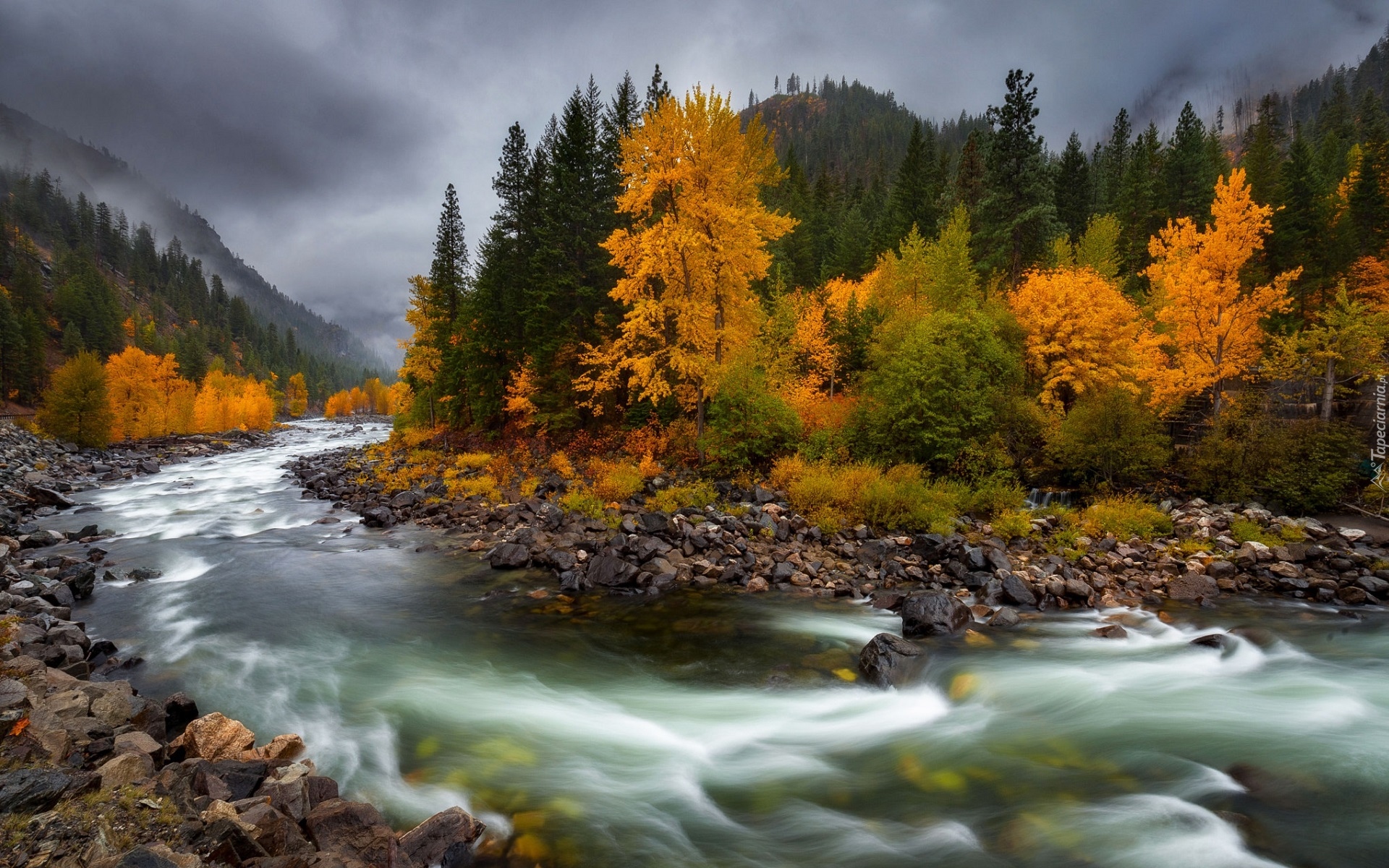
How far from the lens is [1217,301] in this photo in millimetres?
22688

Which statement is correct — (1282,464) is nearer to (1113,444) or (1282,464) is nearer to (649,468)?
(1113,444)

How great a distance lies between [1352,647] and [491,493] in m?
23.9

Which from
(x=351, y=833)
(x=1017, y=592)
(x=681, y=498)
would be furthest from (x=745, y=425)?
(x=351, y=833)

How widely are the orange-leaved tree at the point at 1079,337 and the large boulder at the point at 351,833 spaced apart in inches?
1099

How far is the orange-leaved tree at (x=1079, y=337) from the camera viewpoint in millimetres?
25672

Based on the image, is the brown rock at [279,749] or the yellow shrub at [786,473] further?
the yellow shrub at [786,473]

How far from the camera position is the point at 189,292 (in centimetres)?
15950

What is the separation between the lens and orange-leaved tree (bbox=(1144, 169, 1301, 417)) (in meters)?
22.5

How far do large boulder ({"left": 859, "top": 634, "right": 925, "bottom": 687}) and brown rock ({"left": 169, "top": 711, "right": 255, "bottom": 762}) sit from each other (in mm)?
8776

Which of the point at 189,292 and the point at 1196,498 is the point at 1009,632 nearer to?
the point at 1196,498

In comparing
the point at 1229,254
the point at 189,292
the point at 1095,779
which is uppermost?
the point at 189,292

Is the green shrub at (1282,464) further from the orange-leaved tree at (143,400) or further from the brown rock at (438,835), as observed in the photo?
the orange-leaved tree at (143,400)

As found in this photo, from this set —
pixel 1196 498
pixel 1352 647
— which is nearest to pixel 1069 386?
pixel 1196 498

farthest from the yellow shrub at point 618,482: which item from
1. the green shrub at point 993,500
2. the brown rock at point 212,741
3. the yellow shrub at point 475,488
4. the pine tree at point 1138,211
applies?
the pine tree at point 1138,211
